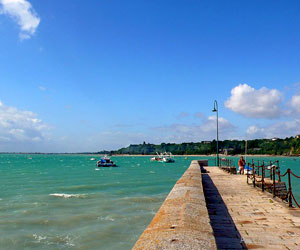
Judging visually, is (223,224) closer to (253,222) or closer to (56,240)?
(253,222)

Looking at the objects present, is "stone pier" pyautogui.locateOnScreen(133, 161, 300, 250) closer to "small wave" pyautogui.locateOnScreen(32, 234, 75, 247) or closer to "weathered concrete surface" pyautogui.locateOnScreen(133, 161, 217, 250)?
"weathered concrete surface" pyautogui.locateOnScreen(133, 161, 217, 250)

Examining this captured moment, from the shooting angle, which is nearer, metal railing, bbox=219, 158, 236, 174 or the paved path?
the paved path

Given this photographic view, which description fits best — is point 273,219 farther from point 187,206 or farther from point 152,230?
point 152,230

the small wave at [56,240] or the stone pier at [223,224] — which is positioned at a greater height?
the stone pier at [223,224]

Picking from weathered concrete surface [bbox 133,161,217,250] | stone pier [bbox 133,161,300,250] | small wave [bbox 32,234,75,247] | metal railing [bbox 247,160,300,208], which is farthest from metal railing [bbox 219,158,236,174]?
weathered concrete surface [bbox 133,161,217,250]

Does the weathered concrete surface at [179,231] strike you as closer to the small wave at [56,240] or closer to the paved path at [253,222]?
the paved path at [253,222]

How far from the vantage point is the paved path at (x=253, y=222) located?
5.54 m

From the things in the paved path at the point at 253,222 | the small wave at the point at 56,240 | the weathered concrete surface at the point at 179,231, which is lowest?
the small wave at the point at 56,240

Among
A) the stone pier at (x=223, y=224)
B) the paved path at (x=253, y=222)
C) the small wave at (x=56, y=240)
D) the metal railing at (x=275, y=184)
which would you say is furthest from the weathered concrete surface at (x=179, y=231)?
the small wave at (x=56, y=240)

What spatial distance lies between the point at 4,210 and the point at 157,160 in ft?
413

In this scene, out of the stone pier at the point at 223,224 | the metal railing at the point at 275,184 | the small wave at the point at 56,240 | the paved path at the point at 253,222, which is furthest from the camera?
the small wave at the point at 56,240

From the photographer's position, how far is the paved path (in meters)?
5.54

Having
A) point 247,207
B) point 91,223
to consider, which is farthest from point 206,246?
point 91,223

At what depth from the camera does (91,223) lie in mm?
13172
